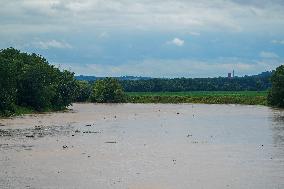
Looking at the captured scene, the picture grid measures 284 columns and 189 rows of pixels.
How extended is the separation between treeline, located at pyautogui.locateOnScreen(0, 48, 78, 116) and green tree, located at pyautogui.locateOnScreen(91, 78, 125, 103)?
103 ft

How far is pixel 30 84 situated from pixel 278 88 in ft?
137

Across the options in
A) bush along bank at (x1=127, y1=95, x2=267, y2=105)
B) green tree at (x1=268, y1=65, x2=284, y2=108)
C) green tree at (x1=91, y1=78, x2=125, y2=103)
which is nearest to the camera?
green tree at (x1=268, y1=65, x2=284, y2=108)

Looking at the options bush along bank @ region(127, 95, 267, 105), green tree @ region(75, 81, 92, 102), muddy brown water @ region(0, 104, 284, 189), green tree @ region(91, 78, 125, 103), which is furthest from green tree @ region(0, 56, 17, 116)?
bush along bank @ region(127, 95, 267, 105)

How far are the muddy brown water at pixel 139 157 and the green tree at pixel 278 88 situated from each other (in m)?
41.5

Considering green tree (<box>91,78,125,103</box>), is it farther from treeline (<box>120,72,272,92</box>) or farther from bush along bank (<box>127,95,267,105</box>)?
treeline (<box>120,72,272,92</box>)

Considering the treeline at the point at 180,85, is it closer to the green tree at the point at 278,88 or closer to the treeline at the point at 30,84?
the green tree at the point at 278,88

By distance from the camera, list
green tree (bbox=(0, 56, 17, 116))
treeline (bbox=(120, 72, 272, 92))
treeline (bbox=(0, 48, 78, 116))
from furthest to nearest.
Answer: treeline (bbox=(120, 72, 272, 92)) < treeline (bbox=(0, 48, 78, 116)) < green tree (bbox=(0, 56, 17, 116))

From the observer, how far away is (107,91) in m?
119

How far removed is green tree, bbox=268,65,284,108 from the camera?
3585 inches

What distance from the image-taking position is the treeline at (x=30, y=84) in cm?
6203

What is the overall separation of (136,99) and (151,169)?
104 m

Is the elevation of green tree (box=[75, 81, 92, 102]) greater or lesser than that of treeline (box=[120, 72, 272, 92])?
lesser

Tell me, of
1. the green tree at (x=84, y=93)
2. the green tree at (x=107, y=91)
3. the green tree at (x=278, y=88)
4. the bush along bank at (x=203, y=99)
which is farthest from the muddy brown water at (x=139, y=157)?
the green tree at (x=84, y=93)

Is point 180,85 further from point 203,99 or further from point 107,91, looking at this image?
point 107,91
